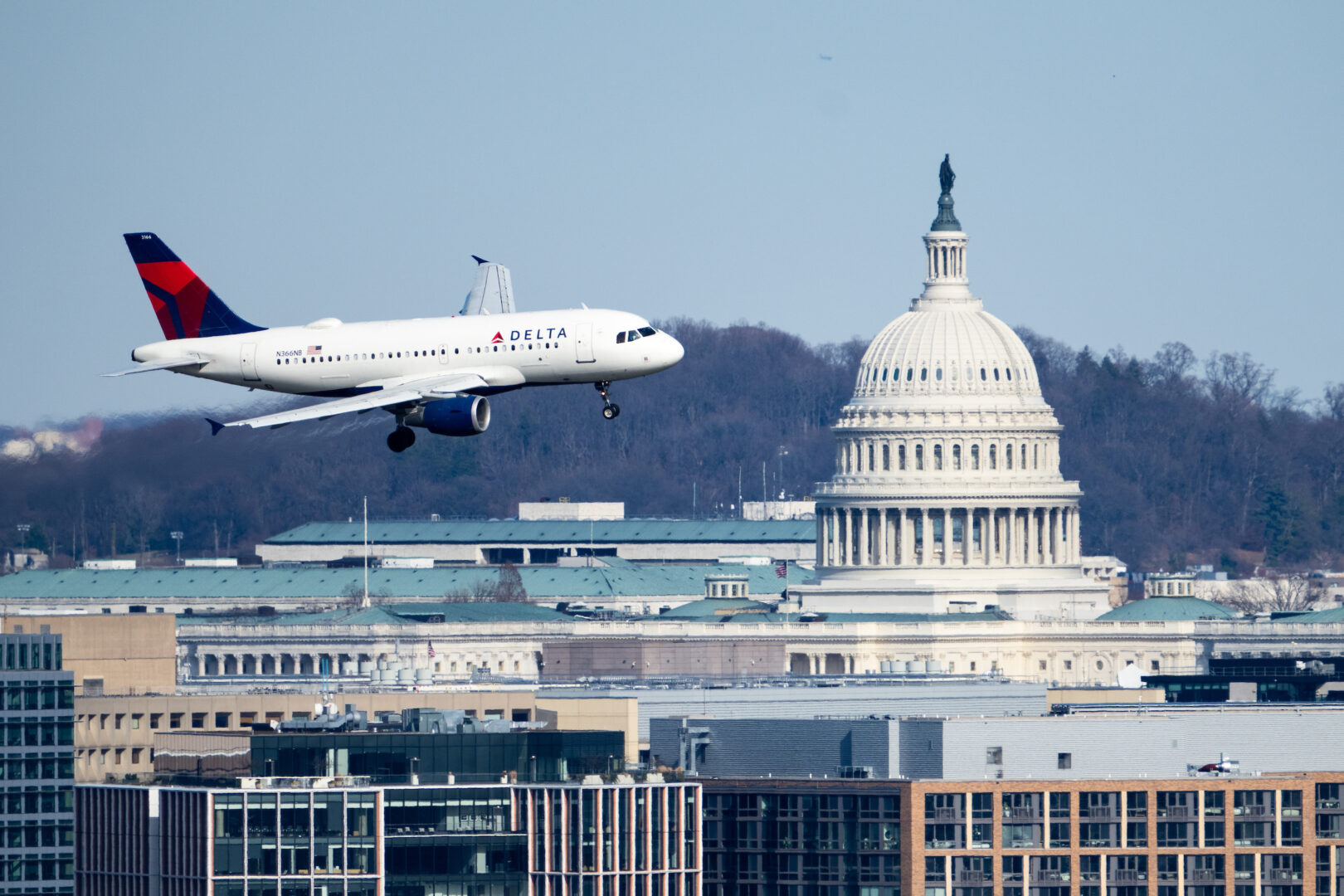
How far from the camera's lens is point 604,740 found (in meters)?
198

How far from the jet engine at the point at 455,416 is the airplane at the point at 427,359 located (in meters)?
0.02

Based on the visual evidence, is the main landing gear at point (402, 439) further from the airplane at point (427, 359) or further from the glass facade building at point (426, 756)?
the glass facade building at point (426, 756)

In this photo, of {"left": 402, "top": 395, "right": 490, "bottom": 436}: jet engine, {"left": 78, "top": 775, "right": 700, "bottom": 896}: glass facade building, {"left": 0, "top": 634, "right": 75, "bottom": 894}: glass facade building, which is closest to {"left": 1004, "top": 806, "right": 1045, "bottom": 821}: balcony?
{"left": 78, "top": 775, "right": 700, "bottom": 896}: glass facade building

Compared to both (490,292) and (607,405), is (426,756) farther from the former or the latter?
(607,405)

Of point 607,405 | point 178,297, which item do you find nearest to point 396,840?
point 178,297

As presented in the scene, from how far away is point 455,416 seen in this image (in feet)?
468

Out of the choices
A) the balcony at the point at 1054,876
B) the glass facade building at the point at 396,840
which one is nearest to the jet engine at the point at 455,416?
the glass facade building at the point at 396,840

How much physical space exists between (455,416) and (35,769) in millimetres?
50437

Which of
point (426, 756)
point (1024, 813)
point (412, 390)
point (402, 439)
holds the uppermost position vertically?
point (412, 390)

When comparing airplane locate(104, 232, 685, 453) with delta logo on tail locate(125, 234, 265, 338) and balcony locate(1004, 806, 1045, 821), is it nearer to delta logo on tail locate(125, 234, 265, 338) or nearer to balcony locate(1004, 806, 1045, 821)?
delta logo on tail locate(125, 234, 265, 338)

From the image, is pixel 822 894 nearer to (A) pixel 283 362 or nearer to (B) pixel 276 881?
(B) pixel 276 881

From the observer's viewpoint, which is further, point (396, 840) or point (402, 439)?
point (396, 840)

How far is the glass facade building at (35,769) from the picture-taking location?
18562 cm

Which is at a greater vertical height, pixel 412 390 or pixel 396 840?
pixel 412 390
